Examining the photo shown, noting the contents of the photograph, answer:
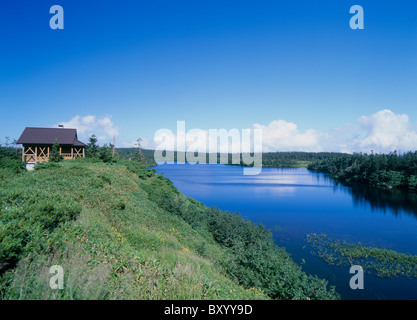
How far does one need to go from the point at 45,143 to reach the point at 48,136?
1.73 meters

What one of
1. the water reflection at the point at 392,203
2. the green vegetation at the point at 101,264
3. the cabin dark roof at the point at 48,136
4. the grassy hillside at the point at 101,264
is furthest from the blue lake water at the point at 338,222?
the cabin dark roof at the point at 48,136

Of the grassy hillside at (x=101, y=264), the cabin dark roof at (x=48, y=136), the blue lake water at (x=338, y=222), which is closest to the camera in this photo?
the grassy hillside at (x=101, y=264)

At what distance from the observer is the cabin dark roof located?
30.9 metres

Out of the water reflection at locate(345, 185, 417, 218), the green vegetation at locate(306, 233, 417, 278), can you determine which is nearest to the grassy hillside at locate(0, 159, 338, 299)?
the green vegetation at locate(306, 233, 417, 278)

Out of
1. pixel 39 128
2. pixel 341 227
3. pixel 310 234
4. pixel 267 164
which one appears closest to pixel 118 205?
pixel 310 234

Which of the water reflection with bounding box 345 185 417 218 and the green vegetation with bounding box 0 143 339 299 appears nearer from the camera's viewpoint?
the green vegetation with bounding box 0 143 339 299

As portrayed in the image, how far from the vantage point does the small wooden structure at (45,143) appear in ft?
100

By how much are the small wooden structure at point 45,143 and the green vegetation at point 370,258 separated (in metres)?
34.3

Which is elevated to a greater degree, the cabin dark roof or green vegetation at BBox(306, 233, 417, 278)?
the cabin dark roof

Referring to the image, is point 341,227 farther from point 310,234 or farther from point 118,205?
point 118,205

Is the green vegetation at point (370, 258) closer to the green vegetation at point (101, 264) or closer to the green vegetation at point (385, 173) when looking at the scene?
the green vegetation at point (101, 264)

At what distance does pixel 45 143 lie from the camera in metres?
31.0

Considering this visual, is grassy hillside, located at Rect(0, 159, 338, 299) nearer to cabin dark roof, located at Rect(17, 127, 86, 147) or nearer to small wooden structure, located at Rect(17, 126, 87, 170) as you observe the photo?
small wooden structure, located at Rect(17, 126, 87, 170)

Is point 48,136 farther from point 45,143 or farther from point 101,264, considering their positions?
point 101,264
